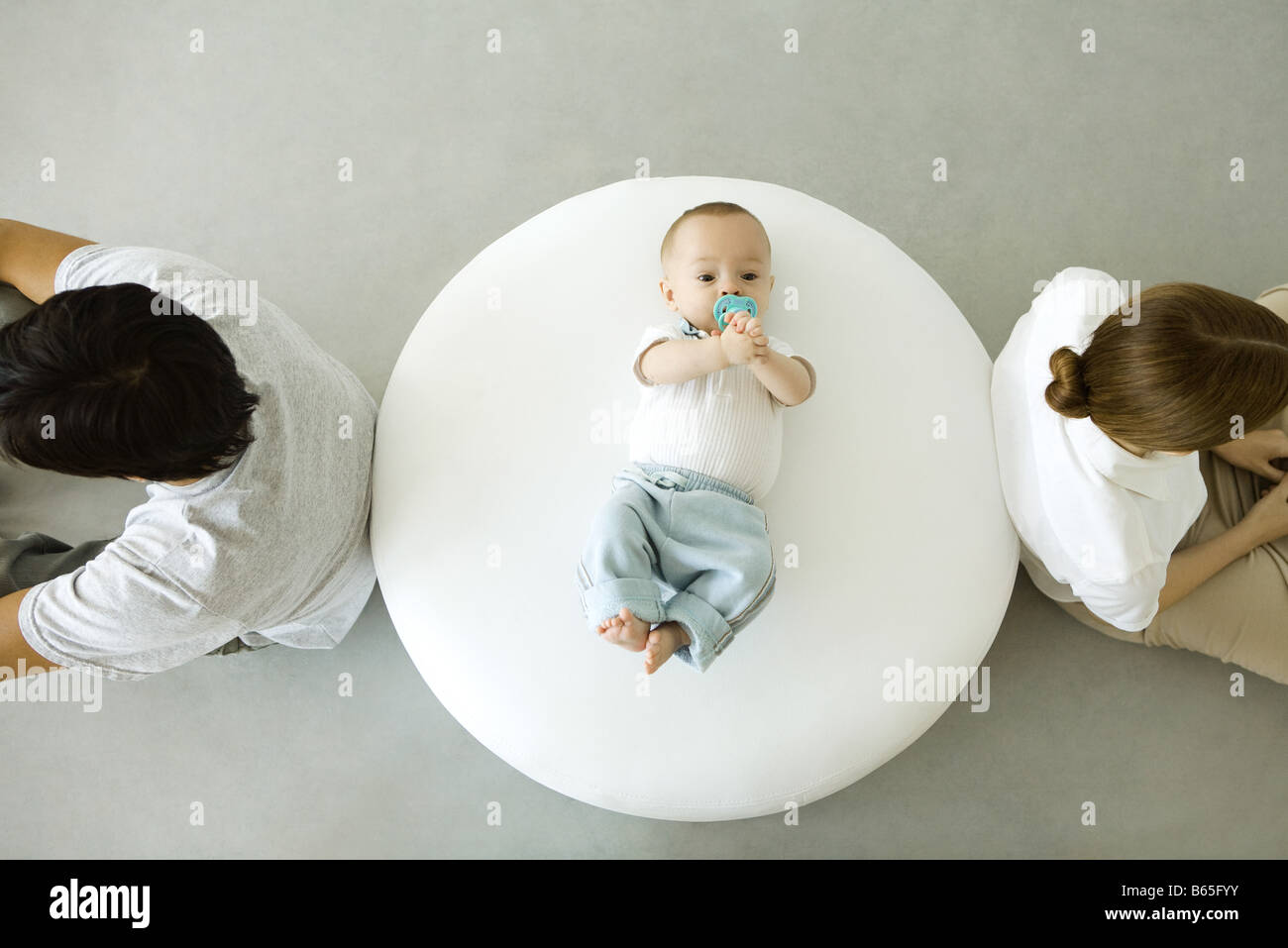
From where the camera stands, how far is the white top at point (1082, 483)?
48.3 inches

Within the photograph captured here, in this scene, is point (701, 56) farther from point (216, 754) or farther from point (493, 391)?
point (216, 754)

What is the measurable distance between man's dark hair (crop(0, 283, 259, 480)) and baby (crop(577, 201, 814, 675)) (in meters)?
0.56

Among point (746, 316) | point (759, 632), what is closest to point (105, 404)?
point (746, 316)

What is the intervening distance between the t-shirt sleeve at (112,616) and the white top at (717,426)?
2.28ft

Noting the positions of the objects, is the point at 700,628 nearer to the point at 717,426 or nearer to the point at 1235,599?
the point at 717,426

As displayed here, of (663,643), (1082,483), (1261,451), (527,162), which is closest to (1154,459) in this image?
(1082,483)

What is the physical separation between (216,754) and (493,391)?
0.97 metres

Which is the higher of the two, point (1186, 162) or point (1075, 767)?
point (1186, 162)

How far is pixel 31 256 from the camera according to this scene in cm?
137

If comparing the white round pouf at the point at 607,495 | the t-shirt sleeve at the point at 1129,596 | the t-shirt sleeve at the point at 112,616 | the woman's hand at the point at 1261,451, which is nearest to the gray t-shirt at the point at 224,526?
the t-shirt sleeve at the point at 112,616

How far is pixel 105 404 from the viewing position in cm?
93

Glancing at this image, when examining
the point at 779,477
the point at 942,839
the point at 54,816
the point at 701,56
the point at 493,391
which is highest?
the point at 701,56

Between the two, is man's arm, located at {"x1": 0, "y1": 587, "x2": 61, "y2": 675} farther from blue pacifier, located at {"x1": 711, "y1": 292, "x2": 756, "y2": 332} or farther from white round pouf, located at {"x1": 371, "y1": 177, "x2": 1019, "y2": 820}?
blue pacifier, located at {"x1": 711, "y1": 292, "x2": 756, "y2": 332}

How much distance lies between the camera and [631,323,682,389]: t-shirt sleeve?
132 centimetres
